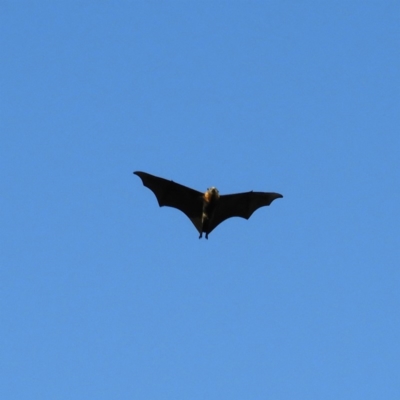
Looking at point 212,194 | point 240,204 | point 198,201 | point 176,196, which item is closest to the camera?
point 212,194

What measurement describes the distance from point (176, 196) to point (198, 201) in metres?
0.96

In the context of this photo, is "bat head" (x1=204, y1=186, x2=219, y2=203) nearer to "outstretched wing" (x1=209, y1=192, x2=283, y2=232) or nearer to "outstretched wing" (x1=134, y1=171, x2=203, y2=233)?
"outstretched wing" (x1=134, y1=171, x2=203, y2=233)

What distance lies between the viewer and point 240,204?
102 feet

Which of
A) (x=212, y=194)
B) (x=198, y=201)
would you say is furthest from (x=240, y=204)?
(x=212, y=194)

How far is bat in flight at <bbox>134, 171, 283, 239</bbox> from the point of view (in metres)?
30.0

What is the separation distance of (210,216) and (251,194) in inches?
99.6

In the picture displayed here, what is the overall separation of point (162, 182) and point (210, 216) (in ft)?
7.92

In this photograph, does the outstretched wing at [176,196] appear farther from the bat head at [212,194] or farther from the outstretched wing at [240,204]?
the bat head at [212,194]

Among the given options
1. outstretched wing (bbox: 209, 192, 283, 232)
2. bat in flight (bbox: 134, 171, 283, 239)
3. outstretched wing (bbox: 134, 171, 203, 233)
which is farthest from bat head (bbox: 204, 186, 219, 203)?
outstretched wing (bbox: 209, 192, 283, 232)

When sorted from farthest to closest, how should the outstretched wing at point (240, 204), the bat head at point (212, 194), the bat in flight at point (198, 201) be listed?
1. the outstretched wing at point (240, 204)
2. the bat in flight at point (198, 201)
3. the bat head at point (212, 194)

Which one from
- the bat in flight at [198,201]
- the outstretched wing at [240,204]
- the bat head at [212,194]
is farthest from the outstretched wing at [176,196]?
the bat head at [212,194]

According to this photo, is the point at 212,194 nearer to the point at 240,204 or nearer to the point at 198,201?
the point at 198,201

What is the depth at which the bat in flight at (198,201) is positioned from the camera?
30.0 metres

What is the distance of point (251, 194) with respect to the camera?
102 ft
